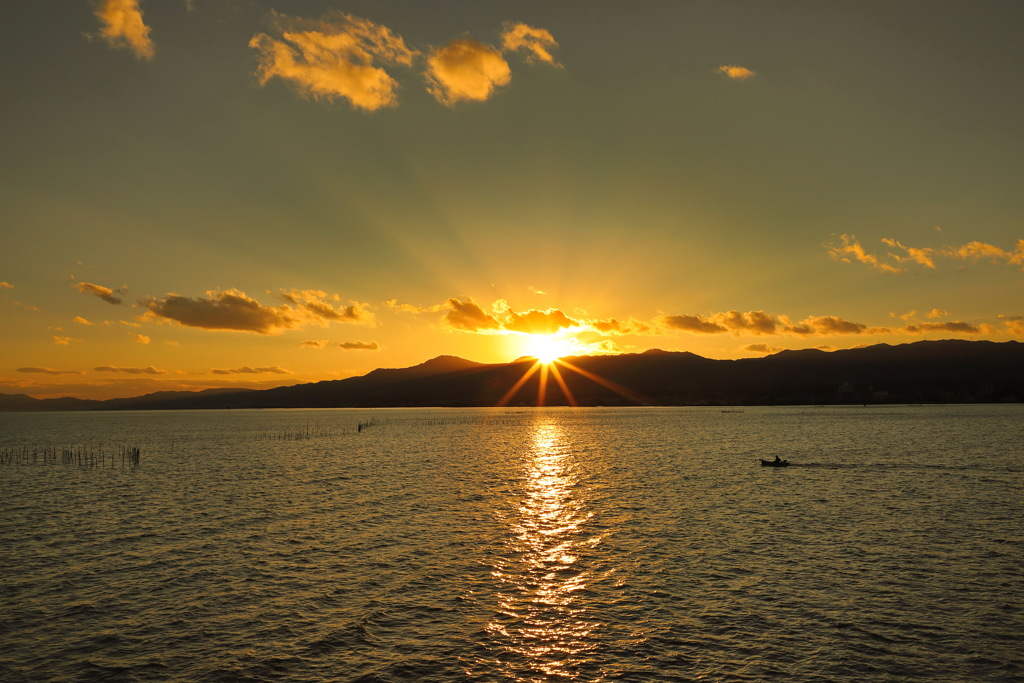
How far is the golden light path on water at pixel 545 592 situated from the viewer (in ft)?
76.6

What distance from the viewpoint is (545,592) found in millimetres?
31031

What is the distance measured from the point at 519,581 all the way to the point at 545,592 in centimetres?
235

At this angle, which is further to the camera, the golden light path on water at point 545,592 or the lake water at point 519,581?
the golden light path on water at point 545,592

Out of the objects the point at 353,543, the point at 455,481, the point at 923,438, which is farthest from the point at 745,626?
the point at 923,438

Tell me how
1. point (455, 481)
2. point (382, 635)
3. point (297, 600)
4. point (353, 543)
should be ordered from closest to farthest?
point (382, 635) < point (297, 600) < point (353, 543) < point (455, 481)

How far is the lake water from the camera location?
23.1 meters

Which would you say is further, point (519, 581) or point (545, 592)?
point (519, 581)

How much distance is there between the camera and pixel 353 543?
42156 mm

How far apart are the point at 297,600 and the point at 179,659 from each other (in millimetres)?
6958

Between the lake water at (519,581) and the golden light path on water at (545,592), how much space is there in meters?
0.14

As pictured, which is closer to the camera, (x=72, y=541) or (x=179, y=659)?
(x=179, y=659)

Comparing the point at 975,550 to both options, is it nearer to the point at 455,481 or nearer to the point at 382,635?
the point at 382,635

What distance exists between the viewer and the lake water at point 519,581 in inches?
909

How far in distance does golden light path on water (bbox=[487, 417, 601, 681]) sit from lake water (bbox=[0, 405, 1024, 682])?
0.14 metres
